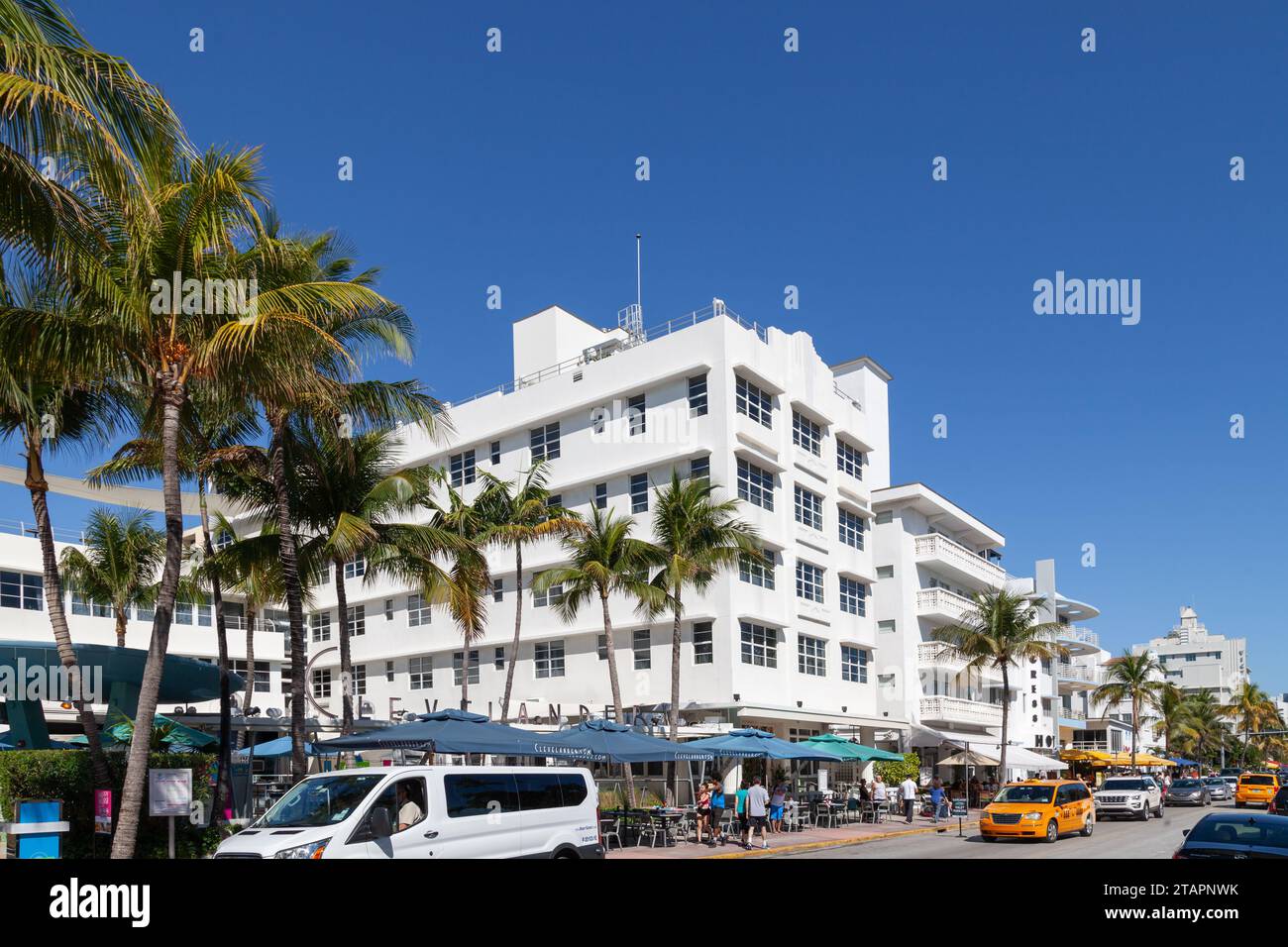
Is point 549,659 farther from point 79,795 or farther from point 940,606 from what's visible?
point 79,795

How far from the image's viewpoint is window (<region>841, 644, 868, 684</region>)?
49.6 metres

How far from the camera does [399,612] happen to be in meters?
53.3

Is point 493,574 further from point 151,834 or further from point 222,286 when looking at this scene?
point 222,286

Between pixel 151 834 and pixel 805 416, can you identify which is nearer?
pixel 151 834

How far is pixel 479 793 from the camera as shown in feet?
50.7

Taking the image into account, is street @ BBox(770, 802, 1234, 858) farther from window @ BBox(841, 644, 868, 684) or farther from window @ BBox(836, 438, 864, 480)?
window @ BBox(836, 438, 864, 480)

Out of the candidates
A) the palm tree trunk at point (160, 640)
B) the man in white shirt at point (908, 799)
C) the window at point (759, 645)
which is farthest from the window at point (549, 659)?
the palm tree trunk at point (160, 640)

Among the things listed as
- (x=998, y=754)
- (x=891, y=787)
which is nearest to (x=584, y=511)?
(x=891, y=787)

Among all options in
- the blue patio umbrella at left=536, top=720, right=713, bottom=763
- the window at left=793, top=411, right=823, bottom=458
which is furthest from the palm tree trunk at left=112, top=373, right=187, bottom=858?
the window at left=793, top=411, right=823, bottom=458

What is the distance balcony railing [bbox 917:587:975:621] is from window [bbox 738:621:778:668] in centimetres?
1498

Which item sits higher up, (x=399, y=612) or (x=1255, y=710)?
(x=399, y=612)
